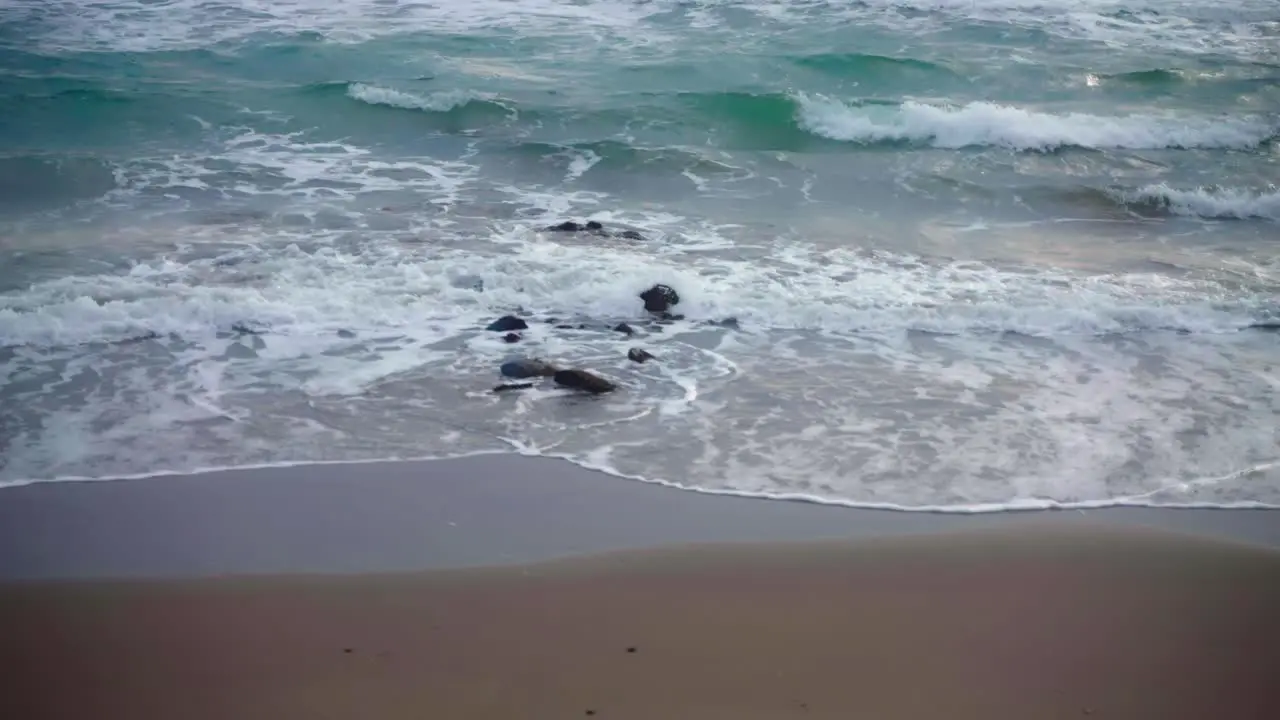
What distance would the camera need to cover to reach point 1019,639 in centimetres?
418

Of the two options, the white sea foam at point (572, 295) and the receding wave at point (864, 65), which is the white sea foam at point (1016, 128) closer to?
the receding wave at point (864, 65)

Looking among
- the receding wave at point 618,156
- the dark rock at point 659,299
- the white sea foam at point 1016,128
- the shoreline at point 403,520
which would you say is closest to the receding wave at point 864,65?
the white sea foam at point 1016,128

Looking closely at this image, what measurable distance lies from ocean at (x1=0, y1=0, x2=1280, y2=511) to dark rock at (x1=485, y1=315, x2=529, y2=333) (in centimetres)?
17

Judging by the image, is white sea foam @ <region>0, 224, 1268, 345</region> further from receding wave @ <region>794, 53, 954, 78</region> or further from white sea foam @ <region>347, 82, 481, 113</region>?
receding wave @ <region>794, 53, 954, 78</region>

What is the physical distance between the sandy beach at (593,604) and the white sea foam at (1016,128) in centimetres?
980

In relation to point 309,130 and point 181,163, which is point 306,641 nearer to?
point 181,163

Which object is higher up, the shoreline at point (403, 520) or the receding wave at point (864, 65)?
the receding wave at point (864, 65)

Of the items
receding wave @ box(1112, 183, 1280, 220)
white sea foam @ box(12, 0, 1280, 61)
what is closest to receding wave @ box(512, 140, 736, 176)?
receding wave @ box(1112, 183, 1280, 220)

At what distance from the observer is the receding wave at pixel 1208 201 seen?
11664 mm

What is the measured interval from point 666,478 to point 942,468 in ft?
4.52

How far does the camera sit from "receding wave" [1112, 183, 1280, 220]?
11.7 meters

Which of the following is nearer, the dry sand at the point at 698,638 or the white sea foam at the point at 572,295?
the dry sand at the point at 698,638

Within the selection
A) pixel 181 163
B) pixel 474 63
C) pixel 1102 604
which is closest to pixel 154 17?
pixel 474 63

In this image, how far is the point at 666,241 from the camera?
32.2 feet
